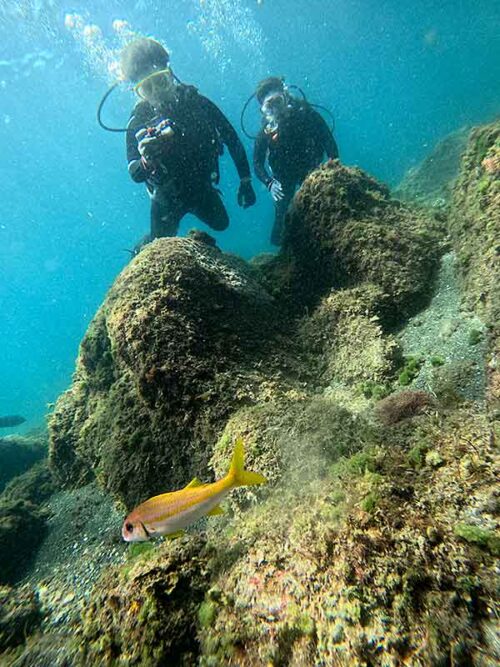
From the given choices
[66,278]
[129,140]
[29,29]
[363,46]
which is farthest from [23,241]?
[363,46]

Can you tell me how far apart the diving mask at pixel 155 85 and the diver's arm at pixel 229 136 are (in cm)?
102

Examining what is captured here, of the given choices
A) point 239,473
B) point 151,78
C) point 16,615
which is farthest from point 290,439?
point 151,78

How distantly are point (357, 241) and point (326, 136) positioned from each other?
665cm

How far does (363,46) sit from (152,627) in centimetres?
15850

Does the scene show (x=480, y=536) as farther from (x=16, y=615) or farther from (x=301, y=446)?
(x=16, y=615)

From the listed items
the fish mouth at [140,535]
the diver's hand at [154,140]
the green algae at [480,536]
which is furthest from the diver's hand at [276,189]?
the green algae at [480,536]

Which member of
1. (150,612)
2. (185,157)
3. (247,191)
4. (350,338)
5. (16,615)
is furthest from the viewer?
(247,191)

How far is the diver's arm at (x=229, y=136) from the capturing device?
8.86 metres

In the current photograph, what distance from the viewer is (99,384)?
5672mm

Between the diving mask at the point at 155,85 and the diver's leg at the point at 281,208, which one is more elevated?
the diving mask at the point at 155,85

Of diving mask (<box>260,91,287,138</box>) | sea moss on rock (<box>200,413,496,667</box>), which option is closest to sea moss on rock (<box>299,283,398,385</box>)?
sea moss on rock (<box>200,413,496,667</box>)

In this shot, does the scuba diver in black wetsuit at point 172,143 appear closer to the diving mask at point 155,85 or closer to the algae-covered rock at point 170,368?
the diving mask at point 155,85

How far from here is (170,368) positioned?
400cm

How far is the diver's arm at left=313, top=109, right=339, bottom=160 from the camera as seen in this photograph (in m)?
9.85
